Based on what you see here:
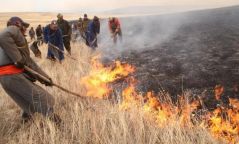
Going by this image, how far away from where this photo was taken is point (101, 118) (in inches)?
248

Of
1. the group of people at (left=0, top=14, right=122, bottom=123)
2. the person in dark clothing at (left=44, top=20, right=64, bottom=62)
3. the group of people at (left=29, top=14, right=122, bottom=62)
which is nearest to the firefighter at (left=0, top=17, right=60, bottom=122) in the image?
the group of people at (left=0, top=14, right=122, bottom=123)

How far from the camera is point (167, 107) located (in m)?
7.74

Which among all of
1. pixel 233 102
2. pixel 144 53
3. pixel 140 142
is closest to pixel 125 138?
pixel 140 142

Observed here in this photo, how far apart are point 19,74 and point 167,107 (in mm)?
3260

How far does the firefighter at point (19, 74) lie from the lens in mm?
6074

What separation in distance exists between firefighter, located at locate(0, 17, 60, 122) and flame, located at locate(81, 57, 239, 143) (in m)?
1.52

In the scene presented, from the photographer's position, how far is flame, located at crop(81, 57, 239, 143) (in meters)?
6.31

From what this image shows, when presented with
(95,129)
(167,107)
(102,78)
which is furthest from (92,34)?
(95,129)

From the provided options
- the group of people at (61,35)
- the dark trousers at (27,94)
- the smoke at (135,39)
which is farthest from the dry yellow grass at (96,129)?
the smoke at (135,39)

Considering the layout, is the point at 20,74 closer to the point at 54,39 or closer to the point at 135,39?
the point at 54,39

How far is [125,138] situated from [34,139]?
63.5 inches

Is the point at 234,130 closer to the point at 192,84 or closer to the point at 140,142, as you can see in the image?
the point at 140,142

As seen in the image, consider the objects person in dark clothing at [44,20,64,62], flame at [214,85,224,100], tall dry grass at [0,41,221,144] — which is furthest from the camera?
person in dark clothing at [44,20,64,62]

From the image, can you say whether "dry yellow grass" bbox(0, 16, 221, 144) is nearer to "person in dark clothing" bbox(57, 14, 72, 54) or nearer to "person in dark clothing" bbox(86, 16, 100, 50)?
"person in dark clothing" bbox(57, 14, 72, 54)
